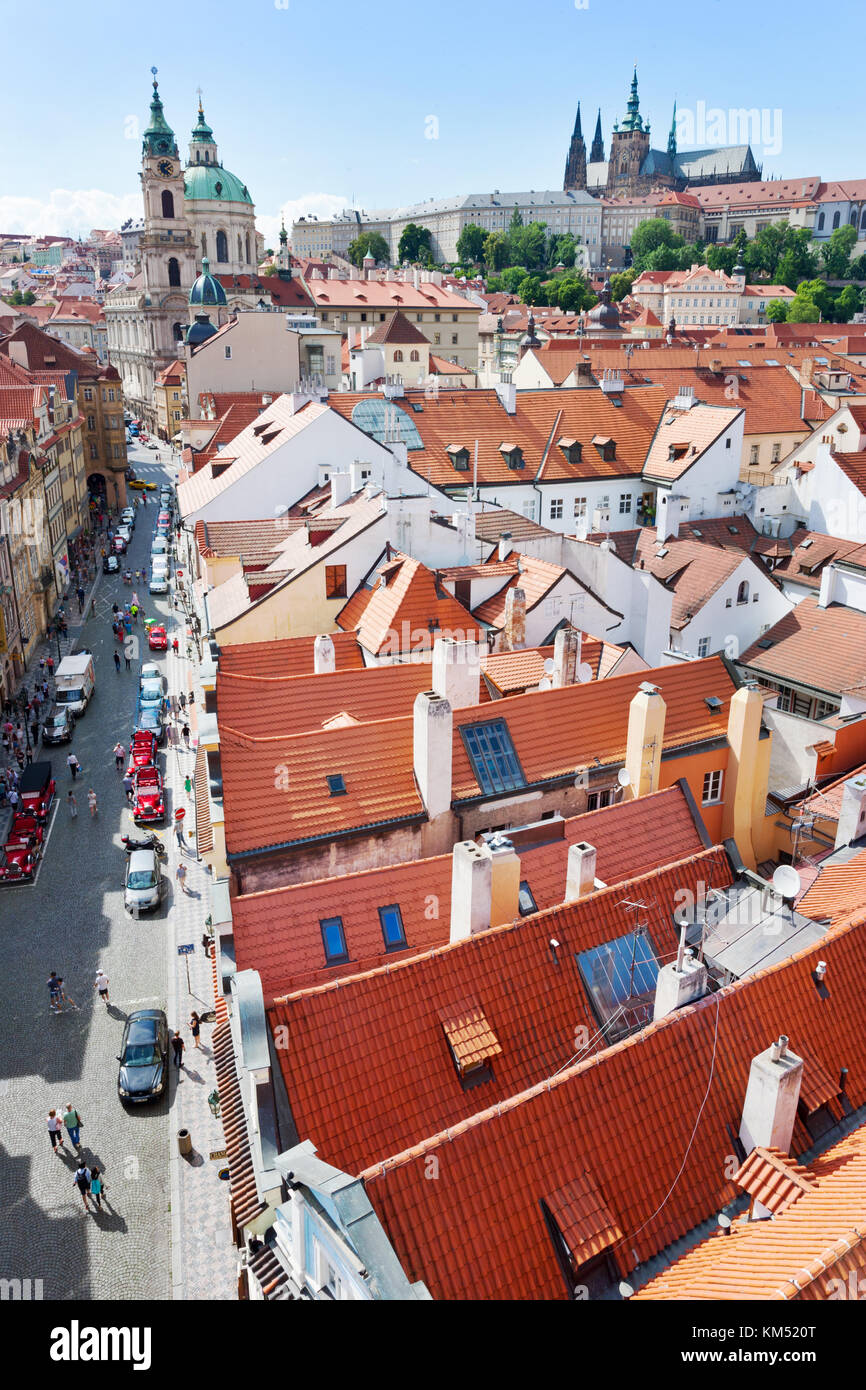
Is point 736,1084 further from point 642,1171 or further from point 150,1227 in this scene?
point 150,1227

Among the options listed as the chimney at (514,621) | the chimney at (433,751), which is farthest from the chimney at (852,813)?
the chimney at (514,621)

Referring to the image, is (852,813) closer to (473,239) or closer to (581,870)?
(581,870)

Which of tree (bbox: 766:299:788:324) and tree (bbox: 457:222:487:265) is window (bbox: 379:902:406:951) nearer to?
tree (bbox: 766:299:788:324)

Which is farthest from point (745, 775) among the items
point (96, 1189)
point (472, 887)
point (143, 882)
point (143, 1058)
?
point (143, 882)

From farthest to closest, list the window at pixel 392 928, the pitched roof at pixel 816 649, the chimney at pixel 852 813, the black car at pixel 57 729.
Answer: the black car at pixel 57 729
the pitched roof at pixel 816 649
the chimney at pixel 852 813
the window at pixel 392 928

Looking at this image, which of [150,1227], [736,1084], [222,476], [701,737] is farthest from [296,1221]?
[222,476]

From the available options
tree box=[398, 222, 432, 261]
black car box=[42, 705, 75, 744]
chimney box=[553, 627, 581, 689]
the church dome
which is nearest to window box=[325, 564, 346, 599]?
chimney box=[553, 627, 581, 689]

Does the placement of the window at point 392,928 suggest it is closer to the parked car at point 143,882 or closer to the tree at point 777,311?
the parked car at point 143,882
